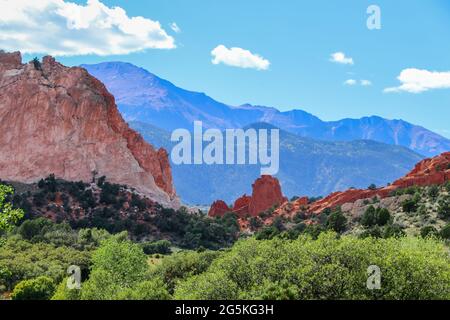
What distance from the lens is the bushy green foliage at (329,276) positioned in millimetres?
33875

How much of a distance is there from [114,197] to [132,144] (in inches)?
Result: 1266

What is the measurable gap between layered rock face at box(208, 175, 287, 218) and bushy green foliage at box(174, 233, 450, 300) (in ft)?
431

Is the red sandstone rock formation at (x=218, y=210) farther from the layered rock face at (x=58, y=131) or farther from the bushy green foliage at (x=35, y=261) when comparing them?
the bushy green foliage at (x=35, y=261)

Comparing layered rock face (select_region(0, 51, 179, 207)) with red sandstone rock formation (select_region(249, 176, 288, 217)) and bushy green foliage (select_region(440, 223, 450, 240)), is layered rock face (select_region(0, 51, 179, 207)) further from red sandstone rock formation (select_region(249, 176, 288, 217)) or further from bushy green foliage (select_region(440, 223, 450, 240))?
bushy green foliage (select_region(440, 223, 450, 240))

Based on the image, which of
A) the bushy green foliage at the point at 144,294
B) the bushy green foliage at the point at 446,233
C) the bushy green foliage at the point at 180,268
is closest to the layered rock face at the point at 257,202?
the bushy green foliage at the point at 446,233

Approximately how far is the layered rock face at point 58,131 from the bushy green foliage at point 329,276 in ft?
366

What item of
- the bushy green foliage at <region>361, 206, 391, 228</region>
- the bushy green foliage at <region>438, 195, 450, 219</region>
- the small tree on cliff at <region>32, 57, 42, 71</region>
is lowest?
the bushy green foliage at <region>361, 206, 391, 228</region>

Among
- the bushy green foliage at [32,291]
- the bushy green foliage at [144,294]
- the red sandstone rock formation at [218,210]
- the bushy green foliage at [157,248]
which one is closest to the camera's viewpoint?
the bushy green foliage at [144,294]

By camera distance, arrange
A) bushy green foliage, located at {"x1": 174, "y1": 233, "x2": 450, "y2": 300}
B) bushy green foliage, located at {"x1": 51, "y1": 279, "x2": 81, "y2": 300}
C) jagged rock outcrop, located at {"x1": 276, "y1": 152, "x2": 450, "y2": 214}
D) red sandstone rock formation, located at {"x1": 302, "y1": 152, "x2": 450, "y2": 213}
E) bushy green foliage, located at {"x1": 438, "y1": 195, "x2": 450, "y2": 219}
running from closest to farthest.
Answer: bushy green foliage, located at {"x1": 174, "y1": 233, "x2": 450, "y2": 300}
bushy green foliage, located at {"x1": 51, "y1": 279, "x2": 81, "y2": 300}
bushy green foliage, located at {"x1": 438, "y1": 195, "x2": 450, "y2": 219}
red sandstone rock formation, located at {"x1": 302, "y1": 152, "x2": 450, "y2": 213}
jagged rock outcrop, located at {"x1": 276, "y1": 152, "x2": 450, "y2": 214}

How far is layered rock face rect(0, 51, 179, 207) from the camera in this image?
145 meters

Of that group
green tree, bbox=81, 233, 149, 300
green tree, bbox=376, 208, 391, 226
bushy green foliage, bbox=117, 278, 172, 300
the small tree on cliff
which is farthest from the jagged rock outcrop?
bushy green foliage, bbox=117, 278, 172, 300

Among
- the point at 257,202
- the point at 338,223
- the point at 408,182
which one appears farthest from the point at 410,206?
the point at 257,202

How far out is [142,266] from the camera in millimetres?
59281
